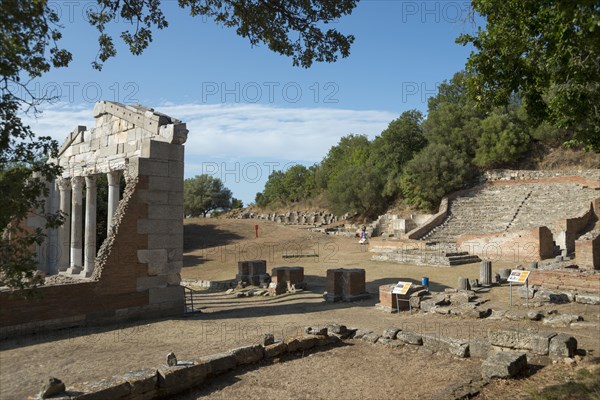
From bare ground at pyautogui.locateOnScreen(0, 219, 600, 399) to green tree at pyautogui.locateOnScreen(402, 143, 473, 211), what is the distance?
20.8 meters

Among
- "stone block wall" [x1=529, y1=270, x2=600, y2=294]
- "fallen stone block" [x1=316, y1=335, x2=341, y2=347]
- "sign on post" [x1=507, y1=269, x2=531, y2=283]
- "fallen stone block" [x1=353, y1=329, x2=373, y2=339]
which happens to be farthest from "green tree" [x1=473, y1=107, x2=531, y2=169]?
"fallen stone block" [x1=316, y1=335, x2=341, y2=347]

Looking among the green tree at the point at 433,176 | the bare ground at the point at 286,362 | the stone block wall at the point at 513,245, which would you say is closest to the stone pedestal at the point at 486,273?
the bare ground at the point at 286,362

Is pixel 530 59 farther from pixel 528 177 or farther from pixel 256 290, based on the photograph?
pixel 528 177

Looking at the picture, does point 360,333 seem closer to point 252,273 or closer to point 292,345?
point 292,345

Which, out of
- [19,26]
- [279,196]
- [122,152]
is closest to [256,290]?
[122,152]

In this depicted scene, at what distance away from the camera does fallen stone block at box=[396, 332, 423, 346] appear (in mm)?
10000

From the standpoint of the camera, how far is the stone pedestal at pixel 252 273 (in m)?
21.4

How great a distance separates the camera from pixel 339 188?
154 feet

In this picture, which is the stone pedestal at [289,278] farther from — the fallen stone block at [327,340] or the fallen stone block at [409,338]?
the fallen stone block at [409,338]

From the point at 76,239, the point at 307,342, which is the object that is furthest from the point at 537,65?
the point at 76,239

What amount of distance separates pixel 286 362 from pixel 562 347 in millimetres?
5046

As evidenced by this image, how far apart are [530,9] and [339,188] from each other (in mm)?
39344

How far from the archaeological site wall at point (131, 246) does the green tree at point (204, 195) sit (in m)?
51.3

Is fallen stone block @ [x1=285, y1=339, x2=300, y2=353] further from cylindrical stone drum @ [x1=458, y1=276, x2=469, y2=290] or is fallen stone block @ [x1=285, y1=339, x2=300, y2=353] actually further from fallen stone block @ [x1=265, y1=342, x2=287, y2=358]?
cylindrical stone drum @ [x1=458, y1=276, x2=469, y2=290]
